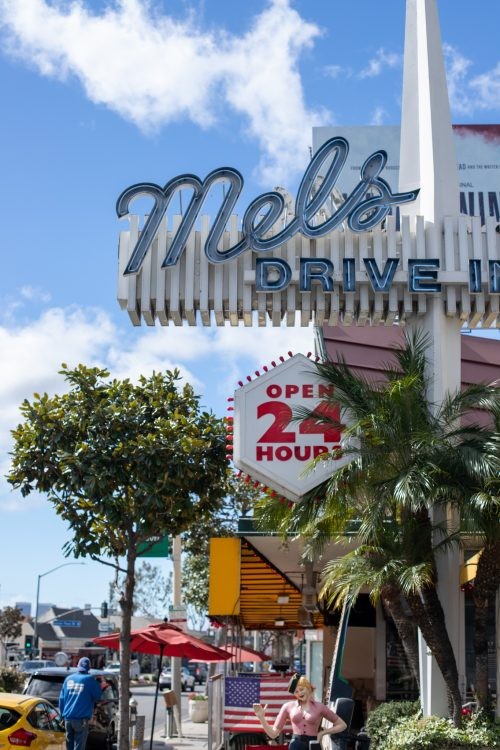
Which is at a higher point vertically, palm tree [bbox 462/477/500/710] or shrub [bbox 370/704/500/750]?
palm tree [bbox 462/477/500/710]

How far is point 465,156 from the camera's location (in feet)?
131

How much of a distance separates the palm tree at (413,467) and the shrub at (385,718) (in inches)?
43.9

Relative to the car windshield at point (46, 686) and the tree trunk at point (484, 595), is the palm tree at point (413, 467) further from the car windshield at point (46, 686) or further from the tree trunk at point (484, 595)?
the car windshield at point (46, 686)

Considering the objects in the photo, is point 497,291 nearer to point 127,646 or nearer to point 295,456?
point 295,456

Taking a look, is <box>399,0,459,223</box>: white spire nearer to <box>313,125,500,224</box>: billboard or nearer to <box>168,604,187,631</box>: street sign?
<box>168,604,187,631</box>: street sign

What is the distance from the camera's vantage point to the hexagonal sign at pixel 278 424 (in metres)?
16.5

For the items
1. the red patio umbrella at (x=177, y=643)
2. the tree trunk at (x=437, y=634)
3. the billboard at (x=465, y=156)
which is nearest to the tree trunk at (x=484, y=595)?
the tree trunk at (x=437, y=634)

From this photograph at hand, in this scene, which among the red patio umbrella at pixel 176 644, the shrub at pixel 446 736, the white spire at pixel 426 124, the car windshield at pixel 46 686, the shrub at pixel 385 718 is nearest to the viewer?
the shrub at pixel 446 736

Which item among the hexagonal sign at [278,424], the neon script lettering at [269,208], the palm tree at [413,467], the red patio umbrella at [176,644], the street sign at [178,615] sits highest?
the neon script lettering at [269,208]

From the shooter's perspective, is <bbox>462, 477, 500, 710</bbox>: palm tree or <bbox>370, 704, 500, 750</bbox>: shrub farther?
<bbox>462, 477, 500, 710</bbox>: palm tree

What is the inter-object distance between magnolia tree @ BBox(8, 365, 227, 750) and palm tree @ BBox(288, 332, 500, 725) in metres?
6.92

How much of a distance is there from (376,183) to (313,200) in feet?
3.61

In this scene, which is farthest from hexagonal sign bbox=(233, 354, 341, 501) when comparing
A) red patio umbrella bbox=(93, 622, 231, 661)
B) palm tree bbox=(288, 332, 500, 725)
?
red patio umbrella bbox=(93, 622, 231, 661)

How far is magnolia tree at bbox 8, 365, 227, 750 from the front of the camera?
2066cm
